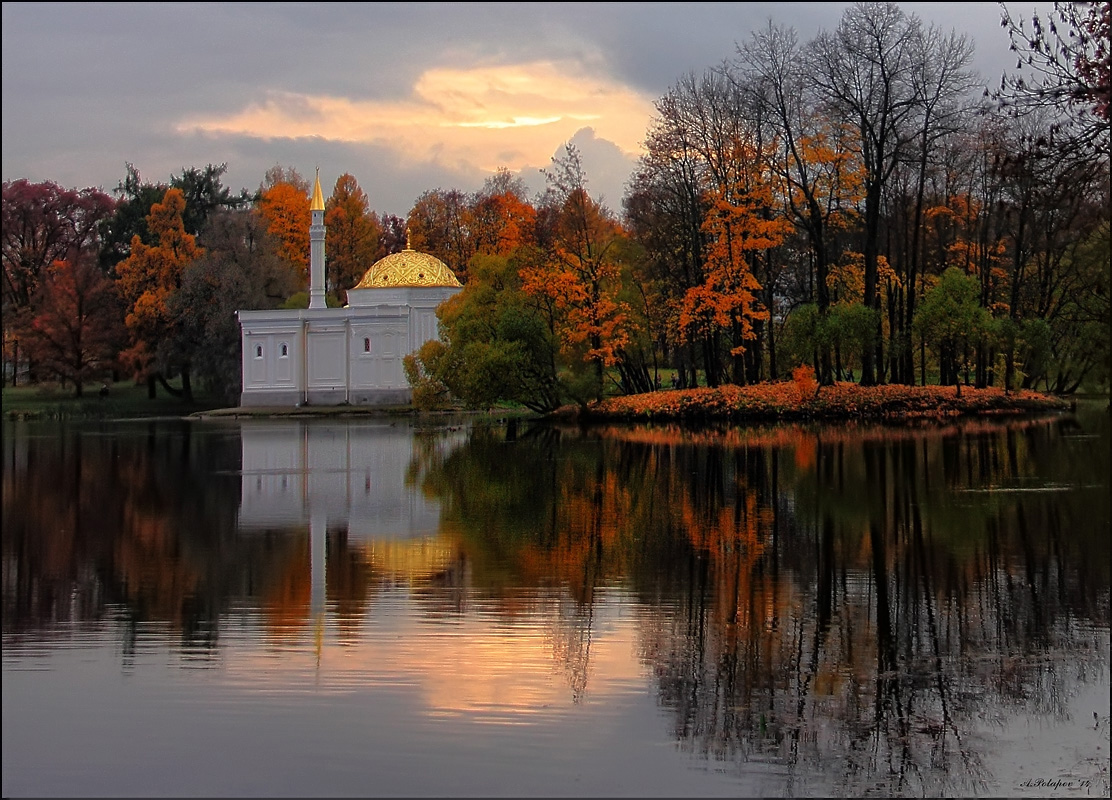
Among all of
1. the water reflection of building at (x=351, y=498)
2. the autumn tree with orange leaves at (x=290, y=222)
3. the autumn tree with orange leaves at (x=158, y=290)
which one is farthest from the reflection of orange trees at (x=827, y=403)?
the autumn tree with orange leaves at (x=290, y=222)

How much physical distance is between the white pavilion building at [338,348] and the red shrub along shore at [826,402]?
2688cm

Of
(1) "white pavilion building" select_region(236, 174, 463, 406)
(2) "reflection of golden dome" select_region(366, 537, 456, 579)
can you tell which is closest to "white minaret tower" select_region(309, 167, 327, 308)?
(1) "white pavilion building" select_region(236, 174, 463, 406)

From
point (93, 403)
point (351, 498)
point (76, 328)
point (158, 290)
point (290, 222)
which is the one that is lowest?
point (351, 498)

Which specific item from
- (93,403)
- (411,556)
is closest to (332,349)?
(93,403)

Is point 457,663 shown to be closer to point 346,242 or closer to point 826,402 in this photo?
point 826,402

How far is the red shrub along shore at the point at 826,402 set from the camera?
40.6 metres

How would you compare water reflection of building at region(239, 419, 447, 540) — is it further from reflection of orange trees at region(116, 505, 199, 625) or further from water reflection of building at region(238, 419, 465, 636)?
reflection of orange trees at region(116, 505, 199, 625)

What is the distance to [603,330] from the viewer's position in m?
44.5

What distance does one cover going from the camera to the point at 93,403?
237ft

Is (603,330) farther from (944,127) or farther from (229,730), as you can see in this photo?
(229,730)

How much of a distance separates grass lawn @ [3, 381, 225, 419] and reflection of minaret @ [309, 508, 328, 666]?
50.8 m

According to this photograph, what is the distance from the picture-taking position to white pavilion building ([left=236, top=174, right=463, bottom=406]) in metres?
68.6

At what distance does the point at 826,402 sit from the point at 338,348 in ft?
115

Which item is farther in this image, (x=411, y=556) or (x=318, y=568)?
(x=411, y=556)
